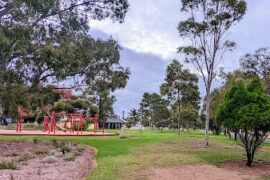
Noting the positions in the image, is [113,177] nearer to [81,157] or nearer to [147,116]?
[81,157]

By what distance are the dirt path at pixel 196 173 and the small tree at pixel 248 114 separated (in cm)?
209

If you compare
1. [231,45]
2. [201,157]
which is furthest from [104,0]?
[201,157]

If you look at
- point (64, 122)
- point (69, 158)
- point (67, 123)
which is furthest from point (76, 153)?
point (67, 123)

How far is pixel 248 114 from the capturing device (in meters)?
16.6

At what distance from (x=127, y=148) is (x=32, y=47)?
6.71 m

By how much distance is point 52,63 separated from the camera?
20.7 metres

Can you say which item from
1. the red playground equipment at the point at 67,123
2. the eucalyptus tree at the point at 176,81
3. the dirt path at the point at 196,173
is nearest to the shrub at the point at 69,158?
the dirt path at the point at 196,173

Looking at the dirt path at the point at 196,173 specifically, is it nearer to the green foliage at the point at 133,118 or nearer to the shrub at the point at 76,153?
the shrub at the point at 76,153

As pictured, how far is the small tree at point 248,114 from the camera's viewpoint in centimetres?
1647

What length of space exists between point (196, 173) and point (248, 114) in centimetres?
367

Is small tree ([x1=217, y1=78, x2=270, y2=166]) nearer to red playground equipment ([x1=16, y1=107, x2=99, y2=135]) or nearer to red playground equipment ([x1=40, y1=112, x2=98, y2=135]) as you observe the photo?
red playground equipment ([x1=16, y1=107, x2=99, y2=135])

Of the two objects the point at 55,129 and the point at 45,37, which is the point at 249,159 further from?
the point at 55,129

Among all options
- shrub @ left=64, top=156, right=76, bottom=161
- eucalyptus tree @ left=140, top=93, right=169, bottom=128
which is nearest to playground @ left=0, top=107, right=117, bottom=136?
shrub @ left=64, top=156, right=76, bottom=161

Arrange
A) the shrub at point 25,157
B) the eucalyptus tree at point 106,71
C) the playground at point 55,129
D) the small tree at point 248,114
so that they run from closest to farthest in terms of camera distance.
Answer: the shrub at point 25,157
the small tree at point 248,114
the eucalyptus tree at point 106,71
the playground at point 55,129
